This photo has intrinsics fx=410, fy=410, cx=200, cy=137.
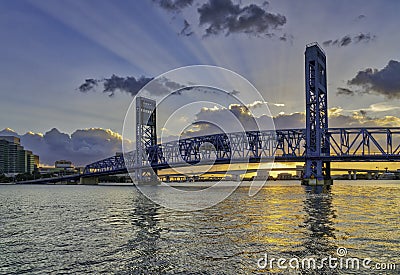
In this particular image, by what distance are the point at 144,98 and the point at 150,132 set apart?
17206mm

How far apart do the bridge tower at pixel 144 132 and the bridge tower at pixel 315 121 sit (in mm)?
75355

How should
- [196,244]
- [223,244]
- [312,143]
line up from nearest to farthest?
[223,244] < [196,244] < [312,143]

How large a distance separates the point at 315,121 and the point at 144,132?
3439 inches

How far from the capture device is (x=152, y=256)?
22.1 meters

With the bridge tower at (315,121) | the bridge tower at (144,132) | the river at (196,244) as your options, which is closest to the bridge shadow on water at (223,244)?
the river at (196,244)

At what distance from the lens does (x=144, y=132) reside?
625 feet

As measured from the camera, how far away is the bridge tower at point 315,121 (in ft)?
405

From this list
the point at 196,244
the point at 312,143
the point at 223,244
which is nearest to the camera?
the point at 223,244

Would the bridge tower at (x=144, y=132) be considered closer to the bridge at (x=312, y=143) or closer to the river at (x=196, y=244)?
the bridge at (x=312, y=143)

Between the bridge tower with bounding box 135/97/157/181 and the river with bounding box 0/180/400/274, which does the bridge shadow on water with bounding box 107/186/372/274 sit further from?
the bridge tower with bounding box 135/97/157/181

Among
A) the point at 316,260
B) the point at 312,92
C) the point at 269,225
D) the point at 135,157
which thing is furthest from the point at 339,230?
the point at 135,157

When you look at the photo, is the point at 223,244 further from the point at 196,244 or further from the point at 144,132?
the point at 144,132

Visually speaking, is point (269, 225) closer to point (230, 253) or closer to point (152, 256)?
point (230, 253)

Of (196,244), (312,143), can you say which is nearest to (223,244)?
(196,244)
